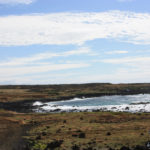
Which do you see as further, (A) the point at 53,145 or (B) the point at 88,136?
(B) the point at 88,136

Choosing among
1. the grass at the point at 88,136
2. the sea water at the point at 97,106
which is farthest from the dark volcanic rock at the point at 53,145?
the sea water at the point at 97,106

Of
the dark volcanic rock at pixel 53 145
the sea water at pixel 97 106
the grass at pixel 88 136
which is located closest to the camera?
the dark volcanic rock at pixel 53 145

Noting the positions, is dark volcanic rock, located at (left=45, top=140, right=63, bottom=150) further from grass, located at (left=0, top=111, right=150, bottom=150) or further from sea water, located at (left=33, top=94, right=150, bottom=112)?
sea water, located at (left=33, top=94, right=150, bottom=112)

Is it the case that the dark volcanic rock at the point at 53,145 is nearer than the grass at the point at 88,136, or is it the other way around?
the dark volcanic rock at the point at 53,145

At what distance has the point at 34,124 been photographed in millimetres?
35844

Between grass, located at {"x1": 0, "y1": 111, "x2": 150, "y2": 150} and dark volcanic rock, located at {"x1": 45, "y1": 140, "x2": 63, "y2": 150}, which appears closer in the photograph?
dark volcanic rock, located at {"x1": 45, "y1": 140, "x2": 63, "y2": 150}

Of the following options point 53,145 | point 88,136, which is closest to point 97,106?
point 88,136

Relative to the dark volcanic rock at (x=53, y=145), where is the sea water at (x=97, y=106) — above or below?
below

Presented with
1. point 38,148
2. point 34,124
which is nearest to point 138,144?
point 38,148

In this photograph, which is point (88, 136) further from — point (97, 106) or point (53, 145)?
point (97, 106)

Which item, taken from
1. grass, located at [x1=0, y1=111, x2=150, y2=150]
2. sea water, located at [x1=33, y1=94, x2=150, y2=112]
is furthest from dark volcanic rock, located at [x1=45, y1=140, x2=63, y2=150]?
sea water, located at [x1=33, y1=94, x2=150, y2=112]

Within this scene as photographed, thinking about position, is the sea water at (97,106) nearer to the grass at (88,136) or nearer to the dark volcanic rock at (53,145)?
the grass at (88,136)

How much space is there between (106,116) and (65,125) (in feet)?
28.8

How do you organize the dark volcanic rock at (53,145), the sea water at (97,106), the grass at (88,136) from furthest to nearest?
the sea water at (97,106), the grass at (88,136), the dark volcanic rock at (53,145)
